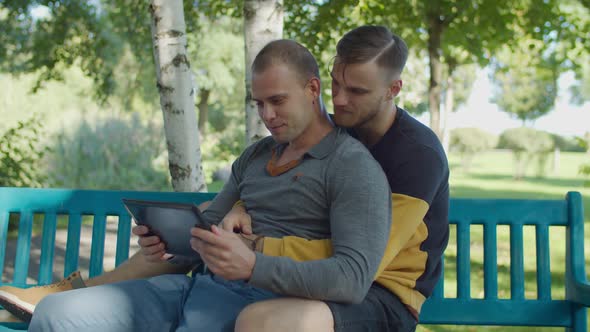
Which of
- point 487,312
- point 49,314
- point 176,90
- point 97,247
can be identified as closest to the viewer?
point 49,314

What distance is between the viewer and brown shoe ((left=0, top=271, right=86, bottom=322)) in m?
2.66

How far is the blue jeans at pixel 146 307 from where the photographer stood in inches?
94.3

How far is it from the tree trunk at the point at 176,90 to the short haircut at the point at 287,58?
1.74 m

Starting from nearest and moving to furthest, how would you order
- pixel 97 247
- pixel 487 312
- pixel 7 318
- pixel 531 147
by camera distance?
pixel 7 318 → pixel 487 312 → pixel 97 247 → pixel 531 147

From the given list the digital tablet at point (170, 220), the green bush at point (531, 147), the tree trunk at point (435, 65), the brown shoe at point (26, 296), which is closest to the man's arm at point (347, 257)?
the digital tablet at point (170, 220)

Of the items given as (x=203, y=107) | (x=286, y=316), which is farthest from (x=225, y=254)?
(x=203, y=107)

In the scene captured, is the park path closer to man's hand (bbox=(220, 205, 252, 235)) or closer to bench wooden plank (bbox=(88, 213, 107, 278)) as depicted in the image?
bench wooden plank (bbox=(88, 213, 107, 278))

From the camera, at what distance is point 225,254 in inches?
80.6

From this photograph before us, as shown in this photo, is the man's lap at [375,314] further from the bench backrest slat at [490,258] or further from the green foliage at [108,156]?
the green foliage at [108,156]

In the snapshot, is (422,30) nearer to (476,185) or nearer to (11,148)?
(11,148)

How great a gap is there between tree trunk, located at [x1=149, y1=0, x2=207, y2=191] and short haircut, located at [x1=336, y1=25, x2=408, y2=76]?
1724 mm

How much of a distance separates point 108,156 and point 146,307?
12.2 meters

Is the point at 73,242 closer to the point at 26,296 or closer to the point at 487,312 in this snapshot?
the point at 26,296

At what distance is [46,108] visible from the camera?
18359 mm
